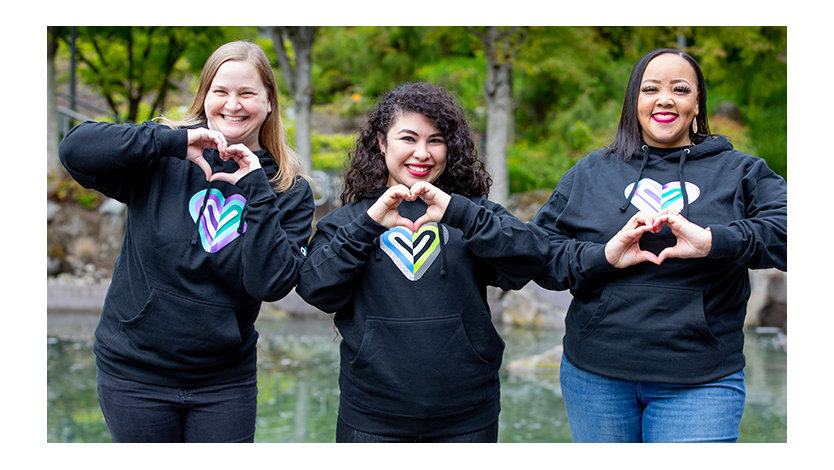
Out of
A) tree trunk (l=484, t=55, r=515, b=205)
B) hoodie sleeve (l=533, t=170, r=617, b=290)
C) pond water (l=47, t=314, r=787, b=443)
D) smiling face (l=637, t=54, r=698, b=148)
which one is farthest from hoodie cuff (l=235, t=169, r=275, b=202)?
tree trunk (l=484, t=55, r=515, b=205)

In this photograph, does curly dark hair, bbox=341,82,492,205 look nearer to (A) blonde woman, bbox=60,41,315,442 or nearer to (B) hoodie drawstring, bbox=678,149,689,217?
(A) blonde woman, bbox=60,41,315,442

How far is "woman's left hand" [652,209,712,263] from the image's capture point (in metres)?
2.27

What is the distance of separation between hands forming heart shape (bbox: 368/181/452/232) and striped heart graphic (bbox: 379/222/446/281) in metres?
0.04

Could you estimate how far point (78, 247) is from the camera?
1085 cm

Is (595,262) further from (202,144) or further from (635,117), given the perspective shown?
(202,144)

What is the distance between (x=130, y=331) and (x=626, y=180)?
1725mm

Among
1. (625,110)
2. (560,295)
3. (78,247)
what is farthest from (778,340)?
(78,247)

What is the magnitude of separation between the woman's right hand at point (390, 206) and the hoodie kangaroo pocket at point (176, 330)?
617 millimetres

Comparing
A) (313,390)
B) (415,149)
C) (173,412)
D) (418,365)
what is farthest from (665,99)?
(313,390)

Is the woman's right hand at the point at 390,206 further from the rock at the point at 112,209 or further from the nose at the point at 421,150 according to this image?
the rock at the point at 112,209

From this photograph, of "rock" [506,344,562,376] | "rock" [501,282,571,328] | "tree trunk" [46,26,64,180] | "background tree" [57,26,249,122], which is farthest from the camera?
"background tree" [57,26,249,122]

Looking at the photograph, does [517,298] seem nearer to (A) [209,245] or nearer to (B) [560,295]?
(B) [560,295]

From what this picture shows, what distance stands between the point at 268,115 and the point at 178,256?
623 mm

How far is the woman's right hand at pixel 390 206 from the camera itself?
→ 235cm
